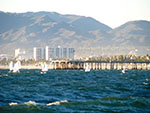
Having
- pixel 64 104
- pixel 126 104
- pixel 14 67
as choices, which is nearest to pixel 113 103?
pixel 126 104

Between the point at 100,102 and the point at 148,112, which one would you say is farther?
the point at 100,102

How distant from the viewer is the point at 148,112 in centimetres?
3725

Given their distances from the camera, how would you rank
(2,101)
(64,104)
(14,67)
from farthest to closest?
(14,67), (2,101), (64,104)

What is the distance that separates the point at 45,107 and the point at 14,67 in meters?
160

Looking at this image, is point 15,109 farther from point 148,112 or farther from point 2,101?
point 148,112

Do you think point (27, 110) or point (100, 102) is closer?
point (27, 110)

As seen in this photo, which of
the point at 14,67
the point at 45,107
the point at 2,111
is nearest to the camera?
the point at 2,111

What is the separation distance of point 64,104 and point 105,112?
591cm

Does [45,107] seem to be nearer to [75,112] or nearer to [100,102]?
[75,112]

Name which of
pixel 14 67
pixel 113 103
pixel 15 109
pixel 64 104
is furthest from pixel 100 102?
pixel 14 67

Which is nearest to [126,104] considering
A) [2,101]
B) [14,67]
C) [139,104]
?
[139,104]

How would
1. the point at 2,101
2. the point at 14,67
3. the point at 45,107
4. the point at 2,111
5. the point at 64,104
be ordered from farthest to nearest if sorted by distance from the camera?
the point at 14,67 < the point at 2,101 < the point at 64,104 < the point at 45,107 < the point at 2,111

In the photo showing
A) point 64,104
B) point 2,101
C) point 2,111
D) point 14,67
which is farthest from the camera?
point 14,67

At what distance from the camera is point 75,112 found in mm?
36562
